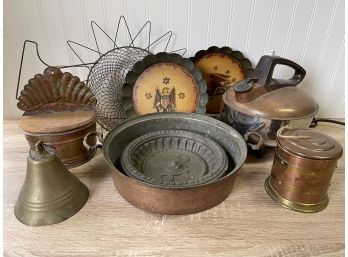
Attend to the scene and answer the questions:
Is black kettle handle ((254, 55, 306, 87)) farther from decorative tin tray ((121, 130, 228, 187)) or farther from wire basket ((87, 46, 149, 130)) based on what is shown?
wire basket ((87, 46, 149, 130))

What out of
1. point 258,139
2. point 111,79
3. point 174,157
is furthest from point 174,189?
point 111,79

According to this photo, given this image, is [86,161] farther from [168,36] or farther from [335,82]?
[335,82]

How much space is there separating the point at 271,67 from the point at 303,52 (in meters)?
0.33

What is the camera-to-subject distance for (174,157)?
903 mm

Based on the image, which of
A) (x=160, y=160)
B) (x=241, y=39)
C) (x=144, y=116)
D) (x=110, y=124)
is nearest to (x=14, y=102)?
(x=110, y=124)

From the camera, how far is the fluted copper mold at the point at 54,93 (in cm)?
Result: 86

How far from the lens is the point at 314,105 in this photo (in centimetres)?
87

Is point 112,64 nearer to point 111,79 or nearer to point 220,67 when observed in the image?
point 111,79

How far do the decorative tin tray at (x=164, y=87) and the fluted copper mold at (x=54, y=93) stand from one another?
0.18 m

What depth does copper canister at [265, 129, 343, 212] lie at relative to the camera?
27.4 inches

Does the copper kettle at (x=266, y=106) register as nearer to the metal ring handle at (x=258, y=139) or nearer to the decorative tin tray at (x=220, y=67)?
the metal ring handle at (x=258, y=139)

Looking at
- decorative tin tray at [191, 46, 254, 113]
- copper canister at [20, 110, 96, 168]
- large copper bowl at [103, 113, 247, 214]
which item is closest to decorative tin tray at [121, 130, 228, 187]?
large copper bowl at [103, 113, 247, 214]

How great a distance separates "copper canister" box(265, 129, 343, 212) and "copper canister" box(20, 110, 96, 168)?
562mm

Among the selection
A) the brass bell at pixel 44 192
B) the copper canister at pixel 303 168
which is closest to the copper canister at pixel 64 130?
the brass bell at pixel 44 192
